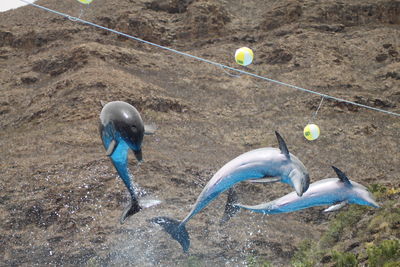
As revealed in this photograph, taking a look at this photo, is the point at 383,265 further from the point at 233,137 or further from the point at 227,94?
the point at 227,94

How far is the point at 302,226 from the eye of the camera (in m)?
17.0

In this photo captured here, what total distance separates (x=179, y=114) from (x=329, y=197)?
17.0 m

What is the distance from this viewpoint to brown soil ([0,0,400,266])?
603 inches

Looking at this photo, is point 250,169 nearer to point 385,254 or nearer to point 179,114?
point 385,254

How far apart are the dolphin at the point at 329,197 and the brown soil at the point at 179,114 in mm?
6917

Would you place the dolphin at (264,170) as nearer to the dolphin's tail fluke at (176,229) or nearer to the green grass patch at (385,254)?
the dolphin's tail fluke at (176,229)

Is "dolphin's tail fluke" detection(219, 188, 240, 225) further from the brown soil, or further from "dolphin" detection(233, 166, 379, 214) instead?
the brown soil

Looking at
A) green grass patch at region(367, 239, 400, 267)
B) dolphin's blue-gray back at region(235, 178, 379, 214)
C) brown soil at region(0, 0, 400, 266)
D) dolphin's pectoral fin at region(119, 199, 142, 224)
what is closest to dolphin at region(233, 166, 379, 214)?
dolphin's blue-gray back at region(235, 178, 379, 214)

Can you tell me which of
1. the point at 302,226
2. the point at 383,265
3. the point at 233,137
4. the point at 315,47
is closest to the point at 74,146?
the point at 233,137

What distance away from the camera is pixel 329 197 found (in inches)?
285

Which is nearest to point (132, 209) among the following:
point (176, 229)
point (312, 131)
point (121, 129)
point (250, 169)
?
point (176, 229)

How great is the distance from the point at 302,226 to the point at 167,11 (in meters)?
21.2

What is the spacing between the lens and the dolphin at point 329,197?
7.16 meters

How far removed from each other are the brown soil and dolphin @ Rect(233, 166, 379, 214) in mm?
6917
